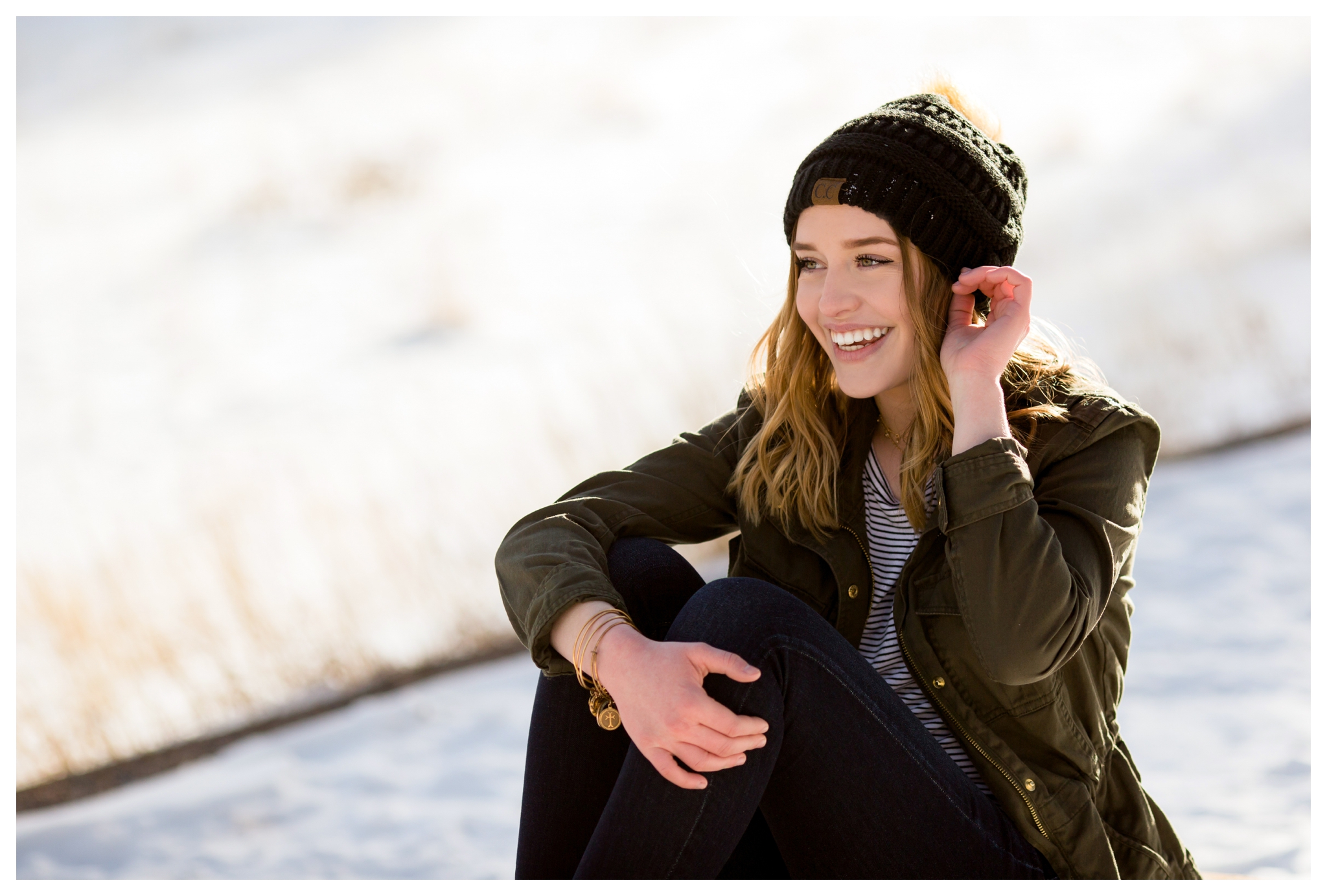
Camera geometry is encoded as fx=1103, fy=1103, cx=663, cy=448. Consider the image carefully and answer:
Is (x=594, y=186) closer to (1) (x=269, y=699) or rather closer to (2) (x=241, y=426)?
(2) (x=241, y=426)

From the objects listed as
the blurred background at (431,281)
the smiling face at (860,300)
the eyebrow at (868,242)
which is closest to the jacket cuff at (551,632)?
the smiling face at (860,300)

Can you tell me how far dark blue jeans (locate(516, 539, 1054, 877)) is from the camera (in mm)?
1329

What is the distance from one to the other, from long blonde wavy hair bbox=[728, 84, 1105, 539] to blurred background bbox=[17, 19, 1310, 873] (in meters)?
2.67

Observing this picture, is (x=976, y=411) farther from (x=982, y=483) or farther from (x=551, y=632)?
(x=551, y=632)

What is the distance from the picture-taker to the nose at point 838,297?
166 centimetres

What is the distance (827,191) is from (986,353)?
0.37 meters

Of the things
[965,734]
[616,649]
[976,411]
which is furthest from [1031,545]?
[616,649]

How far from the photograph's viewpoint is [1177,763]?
3232mm

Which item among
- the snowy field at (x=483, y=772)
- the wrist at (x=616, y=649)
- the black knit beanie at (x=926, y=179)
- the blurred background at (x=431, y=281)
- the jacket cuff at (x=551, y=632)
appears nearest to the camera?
the wrist at (x=616, y=649)

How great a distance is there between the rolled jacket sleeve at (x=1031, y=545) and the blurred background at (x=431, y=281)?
9.10ft

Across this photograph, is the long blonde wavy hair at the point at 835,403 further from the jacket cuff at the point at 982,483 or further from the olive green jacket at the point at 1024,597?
the jacket cuff at the point at 982,483

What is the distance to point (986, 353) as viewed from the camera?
1498mm

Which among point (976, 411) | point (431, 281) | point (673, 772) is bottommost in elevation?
point (431, 281)

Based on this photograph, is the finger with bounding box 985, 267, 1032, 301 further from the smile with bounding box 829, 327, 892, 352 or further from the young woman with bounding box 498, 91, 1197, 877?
the smile with bounding box 829, 327, 892, 352
